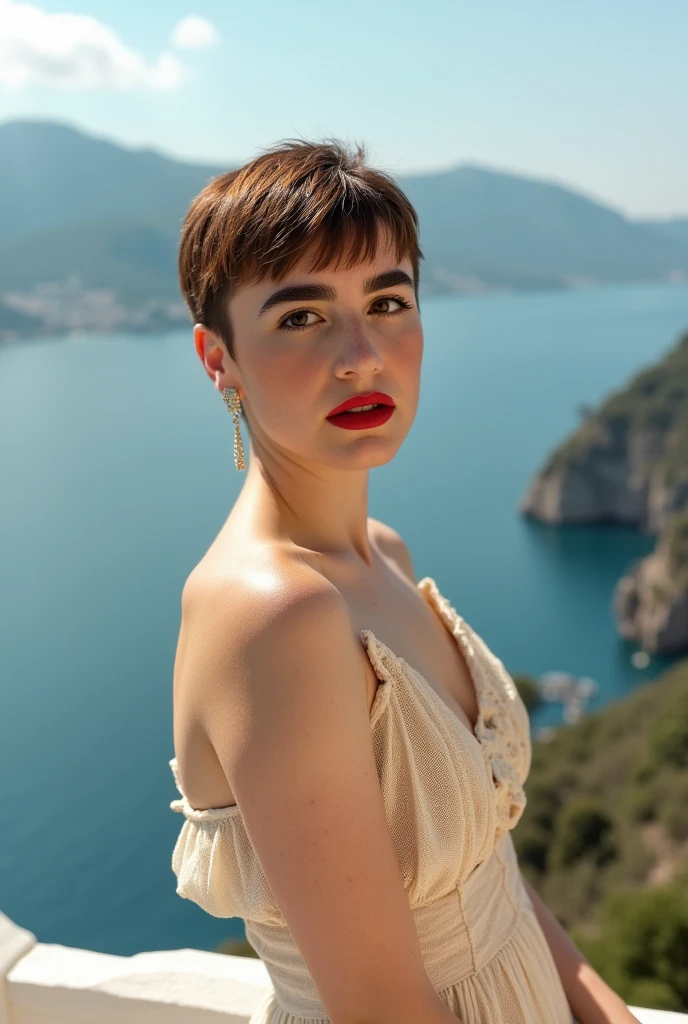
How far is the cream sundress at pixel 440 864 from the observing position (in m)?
1.06

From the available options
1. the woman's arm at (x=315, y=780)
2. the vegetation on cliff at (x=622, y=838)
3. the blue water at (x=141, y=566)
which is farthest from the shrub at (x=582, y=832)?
the woman's arm at (x=315, y=780)

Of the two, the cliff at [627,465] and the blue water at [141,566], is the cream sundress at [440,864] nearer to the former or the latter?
the blue water at [141,566]

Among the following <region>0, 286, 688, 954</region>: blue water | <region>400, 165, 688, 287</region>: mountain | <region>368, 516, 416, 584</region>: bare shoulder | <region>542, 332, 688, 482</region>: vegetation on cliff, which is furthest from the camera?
<region>400, 165, 688, 287</region>: mountain

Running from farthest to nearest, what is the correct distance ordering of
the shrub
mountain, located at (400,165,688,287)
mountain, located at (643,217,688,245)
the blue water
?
mountain, located at (643,217,688,245), mountain, located at (400,165,688,287), the blue water, the shrub

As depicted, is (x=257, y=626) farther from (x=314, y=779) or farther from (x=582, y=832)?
(x=582, y=832)

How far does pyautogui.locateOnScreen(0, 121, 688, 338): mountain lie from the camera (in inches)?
3068

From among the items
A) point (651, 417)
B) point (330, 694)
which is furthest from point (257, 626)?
point (651, 417)

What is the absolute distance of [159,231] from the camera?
3472 inches

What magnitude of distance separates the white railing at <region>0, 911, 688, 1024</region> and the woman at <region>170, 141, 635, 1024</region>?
0.21 meters

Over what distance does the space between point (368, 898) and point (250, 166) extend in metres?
0.84

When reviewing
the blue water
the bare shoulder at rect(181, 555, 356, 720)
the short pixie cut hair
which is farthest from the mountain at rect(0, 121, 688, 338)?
the bare shoulder at rect(181, 555, 356, 720)

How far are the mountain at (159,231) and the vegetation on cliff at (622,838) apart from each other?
5524 centimetres

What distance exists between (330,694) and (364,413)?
0.35 metres

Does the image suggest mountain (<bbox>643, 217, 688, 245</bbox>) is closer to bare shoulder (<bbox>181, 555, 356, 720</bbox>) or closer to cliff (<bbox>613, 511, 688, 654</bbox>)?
cliff (<bbox>613, 511, 688, 654</bbox>)
